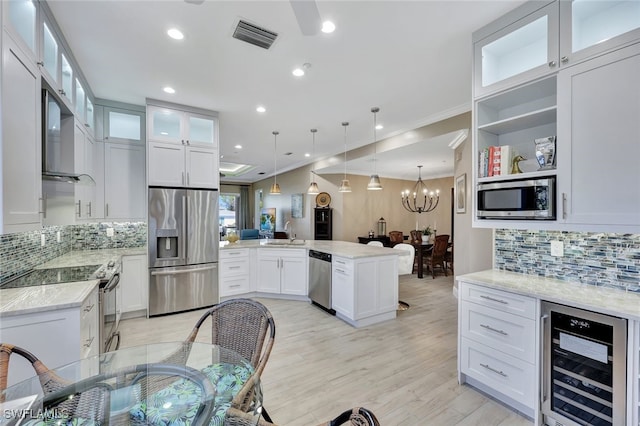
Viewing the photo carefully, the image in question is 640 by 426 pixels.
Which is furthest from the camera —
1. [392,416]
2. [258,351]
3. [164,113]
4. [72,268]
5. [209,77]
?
[164,113]

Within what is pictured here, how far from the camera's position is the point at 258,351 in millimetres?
1593

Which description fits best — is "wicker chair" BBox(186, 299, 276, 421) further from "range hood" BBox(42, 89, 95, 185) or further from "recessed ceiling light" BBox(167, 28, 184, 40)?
"recessed ceiling light" BBox(167, 28, 184, 40)

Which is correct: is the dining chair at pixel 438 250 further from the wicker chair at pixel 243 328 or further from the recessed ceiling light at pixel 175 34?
the recessed ceiling light at pixel 175 34

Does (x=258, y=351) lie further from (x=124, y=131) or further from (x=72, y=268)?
(x=124, y=131)

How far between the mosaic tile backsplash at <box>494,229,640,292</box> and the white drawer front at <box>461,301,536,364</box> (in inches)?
25.1

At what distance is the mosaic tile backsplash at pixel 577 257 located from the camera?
1.83 m

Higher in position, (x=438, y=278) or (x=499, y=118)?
(x=499, y=118)

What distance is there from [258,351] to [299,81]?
280cm

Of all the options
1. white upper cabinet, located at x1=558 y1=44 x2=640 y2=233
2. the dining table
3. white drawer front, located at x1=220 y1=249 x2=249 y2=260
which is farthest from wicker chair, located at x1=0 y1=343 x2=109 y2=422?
white drawer front, located at x1=220 y1=249 x2=249 y2=260

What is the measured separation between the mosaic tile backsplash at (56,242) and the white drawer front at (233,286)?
1.36 m

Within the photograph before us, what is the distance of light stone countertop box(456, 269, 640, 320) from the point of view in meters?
1.54

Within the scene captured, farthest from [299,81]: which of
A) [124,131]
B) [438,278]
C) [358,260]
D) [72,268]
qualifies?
[438,278]

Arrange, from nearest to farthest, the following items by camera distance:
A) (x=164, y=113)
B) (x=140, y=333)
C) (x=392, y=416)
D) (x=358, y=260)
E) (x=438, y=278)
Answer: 1. (x=392, y=416)
2. (x=140, y=333)
3. (x=358, y=260)
4. (x=164, y=113)
5. (x=438, y=278)

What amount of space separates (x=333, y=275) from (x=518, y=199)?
2.43 metres
